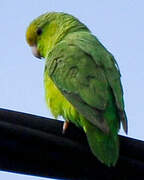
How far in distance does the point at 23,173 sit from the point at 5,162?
0.09 metres

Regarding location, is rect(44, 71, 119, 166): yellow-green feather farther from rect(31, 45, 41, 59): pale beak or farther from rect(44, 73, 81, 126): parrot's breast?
rect(31, 45, 41, 59): pale beak

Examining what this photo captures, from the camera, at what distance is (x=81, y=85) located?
338 centimetres

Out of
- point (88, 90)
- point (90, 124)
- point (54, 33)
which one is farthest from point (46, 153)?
point (54, 33)

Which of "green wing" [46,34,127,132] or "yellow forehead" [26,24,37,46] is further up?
"green wing" [46,34,127,132]

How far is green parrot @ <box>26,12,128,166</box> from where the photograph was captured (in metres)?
2.99

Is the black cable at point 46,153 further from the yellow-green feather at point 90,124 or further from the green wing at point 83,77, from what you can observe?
the green wing at point 83,77

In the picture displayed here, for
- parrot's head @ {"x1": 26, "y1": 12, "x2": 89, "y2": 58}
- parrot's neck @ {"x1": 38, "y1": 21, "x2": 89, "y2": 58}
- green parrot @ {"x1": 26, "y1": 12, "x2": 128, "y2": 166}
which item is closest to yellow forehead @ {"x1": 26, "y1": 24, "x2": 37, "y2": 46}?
parrot's head @ {"x1": 26, "y1": 12, "x2": 89, "y2": 58}

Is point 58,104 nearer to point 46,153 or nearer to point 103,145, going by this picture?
point 103,145

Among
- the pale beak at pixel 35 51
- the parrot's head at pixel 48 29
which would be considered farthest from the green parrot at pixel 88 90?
the pale beak at pixel 35 51

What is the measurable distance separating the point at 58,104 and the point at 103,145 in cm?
85

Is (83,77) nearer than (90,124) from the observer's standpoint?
No

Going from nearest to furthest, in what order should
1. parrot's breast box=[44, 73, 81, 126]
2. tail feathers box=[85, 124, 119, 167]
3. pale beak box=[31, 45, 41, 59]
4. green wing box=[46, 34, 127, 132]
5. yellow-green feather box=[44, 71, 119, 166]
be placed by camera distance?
tail feathers box=[85, 124, 119, 167]
yellow-green feather box=[44, 71, 119, 166]
green wing box=[46, 34, 127, 132]
parrot's breast box=[44, 73, 81, 126]
pale beak box=[31, 45, 41, 59]

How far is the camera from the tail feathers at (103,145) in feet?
8.72

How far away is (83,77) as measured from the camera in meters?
3.44
